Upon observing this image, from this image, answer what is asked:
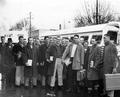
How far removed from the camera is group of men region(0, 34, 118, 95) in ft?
31.8

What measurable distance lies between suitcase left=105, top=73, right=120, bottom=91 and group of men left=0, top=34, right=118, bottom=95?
1133 millimetres

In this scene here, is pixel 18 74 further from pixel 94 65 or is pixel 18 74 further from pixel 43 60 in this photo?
pixel 94 65

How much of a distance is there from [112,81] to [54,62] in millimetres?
3258

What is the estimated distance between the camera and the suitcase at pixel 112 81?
26.6 ft

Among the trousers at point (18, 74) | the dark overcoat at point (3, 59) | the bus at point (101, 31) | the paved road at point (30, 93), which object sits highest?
the bus at point (101, 31)

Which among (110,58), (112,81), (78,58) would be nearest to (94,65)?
(78,58)

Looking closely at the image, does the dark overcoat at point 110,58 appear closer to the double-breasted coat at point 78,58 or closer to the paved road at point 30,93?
the paved road at point 30,93

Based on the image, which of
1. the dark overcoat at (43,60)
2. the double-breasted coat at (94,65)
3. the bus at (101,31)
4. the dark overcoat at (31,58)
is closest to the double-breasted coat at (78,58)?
the double-breasted coat at (94,65)

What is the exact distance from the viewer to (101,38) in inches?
Answer: 653

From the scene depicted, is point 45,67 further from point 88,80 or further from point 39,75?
point 88,80

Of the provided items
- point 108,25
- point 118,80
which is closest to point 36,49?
point 118,80

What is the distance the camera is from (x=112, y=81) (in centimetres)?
Result: 815

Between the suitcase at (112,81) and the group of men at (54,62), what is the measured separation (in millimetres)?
1133

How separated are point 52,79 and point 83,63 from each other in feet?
4.35
